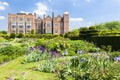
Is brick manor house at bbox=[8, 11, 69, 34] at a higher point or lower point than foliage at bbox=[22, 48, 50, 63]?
higher

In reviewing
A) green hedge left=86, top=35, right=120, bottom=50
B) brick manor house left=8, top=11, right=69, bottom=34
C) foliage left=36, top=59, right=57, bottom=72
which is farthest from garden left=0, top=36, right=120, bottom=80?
brick manor house left=8, top=11, right=69, bottom=34

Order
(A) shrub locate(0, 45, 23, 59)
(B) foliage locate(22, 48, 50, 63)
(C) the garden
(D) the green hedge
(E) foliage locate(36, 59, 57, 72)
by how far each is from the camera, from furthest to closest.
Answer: (D) the green hedge
(A) shrub locate(0, 45, 23, 59)
(B) foliage locate(22, 48, 50, 63)
(E) foliage locate(36, 59, 57, 72)
(C) the garden

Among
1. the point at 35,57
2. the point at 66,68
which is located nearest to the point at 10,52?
the point at 35,57

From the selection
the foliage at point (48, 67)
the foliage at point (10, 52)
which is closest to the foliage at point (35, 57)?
the foliage at point (10, 52)

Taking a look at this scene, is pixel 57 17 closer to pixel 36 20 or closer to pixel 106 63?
pixel 36 20

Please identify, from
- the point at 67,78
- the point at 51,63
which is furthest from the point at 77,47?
the point at 67,78

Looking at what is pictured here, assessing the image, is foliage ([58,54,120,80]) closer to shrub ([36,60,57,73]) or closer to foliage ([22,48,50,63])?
shrub ([36,60,57,73])

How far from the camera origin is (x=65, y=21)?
77438 millimetres

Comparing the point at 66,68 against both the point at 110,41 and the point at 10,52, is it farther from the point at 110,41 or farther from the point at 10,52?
the point at 110,41

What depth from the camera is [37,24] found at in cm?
7862

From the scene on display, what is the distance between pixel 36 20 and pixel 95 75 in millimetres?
74189

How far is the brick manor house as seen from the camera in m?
77.9

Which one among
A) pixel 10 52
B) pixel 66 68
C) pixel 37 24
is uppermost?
pixel 37 24

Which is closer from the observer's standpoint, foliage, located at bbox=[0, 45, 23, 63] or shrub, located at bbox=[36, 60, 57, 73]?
shrub, located at bbox=[36, 60, 57, 73]
